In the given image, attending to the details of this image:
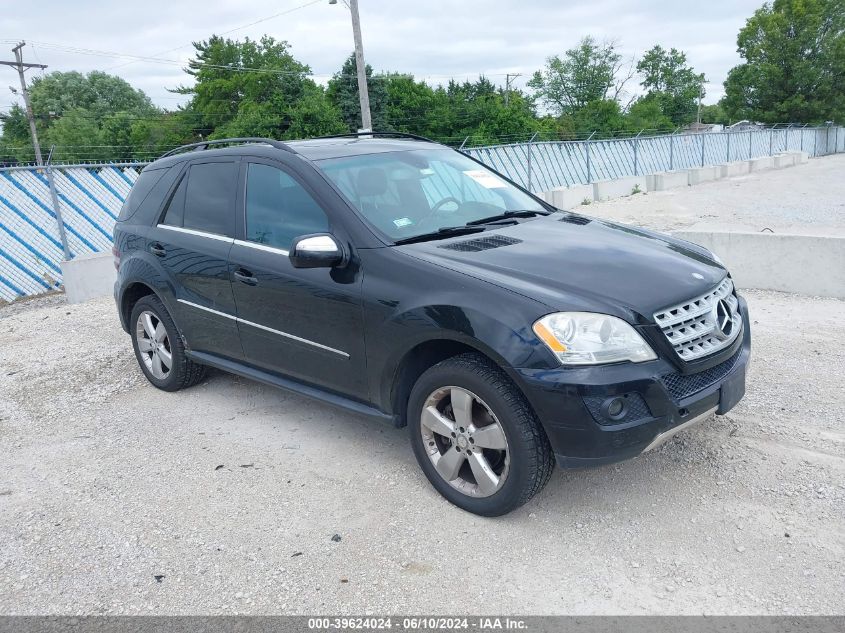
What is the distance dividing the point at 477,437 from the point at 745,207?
51.5 ft

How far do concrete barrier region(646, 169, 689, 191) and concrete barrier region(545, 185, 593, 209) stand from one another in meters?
4.45

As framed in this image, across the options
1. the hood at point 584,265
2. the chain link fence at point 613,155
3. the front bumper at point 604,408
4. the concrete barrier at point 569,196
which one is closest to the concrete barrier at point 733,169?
the chain link fence at point 613,155

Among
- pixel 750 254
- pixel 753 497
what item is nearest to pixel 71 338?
pixel 753 497

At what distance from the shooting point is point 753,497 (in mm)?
3355

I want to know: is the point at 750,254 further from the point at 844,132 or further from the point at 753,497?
the point at 844,132

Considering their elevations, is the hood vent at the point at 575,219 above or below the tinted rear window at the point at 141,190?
below

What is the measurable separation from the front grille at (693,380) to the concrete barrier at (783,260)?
13.6 ft

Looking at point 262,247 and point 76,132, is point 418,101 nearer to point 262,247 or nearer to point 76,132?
point 76,132

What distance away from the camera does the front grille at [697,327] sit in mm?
3016

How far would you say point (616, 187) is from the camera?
72.3 ft

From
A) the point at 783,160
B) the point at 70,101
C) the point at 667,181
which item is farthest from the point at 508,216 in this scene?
the point at 70,101

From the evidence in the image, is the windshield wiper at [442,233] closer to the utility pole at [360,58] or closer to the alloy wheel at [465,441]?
the alloy wheel at [465,441]

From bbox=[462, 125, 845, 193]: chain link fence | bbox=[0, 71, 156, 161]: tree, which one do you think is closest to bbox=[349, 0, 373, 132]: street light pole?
bbox=[462, 125, 845, 193]: chain link fence

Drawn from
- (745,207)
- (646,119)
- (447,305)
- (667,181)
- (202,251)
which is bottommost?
(745,207)
